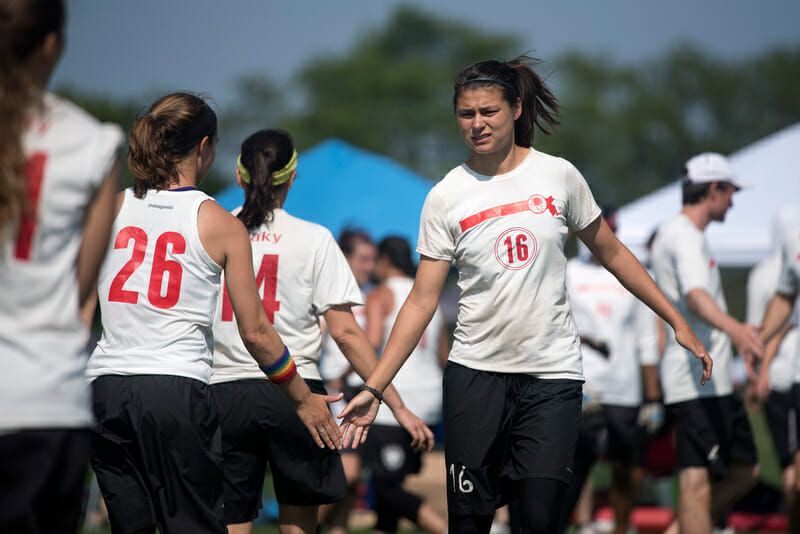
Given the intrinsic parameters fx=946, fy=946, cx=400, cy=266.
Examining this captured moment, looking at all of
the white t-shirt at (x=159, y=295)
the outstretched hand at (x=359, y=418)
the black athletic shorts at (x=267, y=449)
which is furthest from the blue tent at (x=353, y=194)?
the white t-shirt at (x=159, y=295)

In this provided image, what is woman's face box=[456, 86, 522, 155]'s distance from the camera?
13.6 feet

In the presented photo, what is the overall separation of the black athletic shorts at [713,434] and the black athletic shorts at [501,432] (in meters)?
2.06

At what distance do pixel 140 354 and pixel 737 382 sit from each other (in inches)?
517

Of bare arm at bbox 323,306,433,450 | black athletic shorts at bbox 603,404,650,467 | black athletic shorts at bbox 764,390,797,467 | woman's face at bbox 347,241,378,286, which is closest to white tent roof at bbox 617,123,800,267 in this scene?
black athletic shorts at bbox 764,390,797,467

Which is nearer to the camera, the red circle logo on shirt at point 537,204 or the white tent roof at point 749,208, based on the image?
the red circle logo on shirt at point 537,204

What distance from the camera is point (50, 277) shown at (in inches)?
93.6

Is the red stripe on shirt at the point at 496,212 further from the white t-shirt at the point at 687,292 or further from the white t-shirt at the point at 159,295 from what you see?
the white t-shirt at the point at 687,292

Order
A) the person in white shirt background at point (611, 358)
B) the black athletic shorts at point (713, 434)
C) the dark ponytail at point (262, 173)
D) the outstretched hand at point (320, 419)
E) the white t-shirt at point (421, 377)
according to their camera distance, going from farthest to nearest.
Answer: the person in white shirt background at point (611, 358), the white t-shirt at point (421, 377), the black athletic shorts at point (713, 434), the dark ponytail at point (262, 173), the outstretched hand at point (320, 419)

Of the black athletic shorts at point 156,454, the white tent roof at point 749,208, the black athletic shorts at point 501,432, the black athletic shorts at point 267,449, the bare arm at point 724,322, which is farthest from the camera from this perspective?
the white tent roof at point 749,208

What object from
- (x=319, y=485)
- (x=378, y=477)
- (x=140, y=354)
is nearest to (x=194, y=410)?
(x=140, y=354)

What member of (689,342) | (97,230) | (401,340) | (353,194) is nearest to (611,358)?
(689,342)

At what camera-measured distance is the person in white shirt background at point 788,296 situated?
587cm

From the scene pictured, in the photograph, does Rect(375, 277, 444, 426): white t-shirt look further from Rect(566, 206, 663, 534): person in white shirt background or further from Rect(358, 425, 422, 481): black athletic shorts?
Rect(566, 206, 663, 534): person in white shirt background

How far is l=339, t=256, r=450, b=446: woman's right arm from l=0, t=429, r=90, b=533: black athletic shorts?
1.59 m
